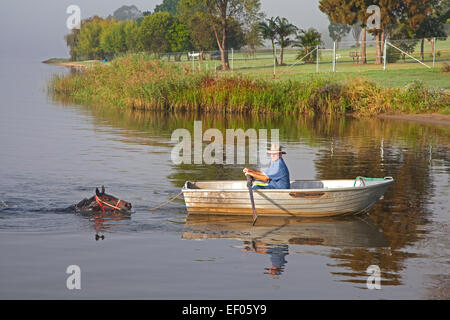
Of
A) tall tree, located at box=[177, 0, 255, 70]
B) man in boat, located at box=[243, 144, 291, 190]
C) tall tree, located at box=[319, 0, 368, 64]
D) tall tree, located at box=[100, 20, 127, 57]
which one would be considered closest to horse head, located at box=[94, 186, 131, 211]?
man in boat, located at box=[243, 144, 291, 190]

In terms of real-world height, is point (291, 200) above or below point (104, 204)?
above

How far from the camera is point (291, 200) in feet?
45.1

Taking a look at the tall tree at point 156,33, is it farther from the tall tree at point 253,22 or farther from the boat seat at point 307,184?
the boat seat at point 307,184

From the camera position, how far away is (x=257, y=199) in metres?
13.8

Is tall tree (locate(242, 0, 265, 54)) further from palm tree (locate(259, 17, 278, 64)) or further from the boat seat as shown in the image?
the boat seat

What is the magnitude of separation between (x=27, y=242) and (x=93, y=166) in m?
8.68

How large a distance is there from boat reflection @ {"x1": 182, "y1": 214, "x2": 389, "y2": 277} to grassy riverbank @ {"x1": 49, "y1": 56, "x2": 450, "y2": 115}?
22.1m

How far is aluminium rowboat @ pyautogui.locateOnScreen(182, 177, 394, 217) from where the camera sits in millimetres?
13664

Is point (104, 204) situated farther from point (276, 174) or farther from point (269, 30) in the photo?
point (269, 30)

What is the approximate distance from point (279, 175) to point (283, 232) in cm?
132

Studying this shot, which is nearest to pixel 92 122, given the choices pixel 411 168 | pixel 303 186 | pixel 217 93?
pixel 217 93

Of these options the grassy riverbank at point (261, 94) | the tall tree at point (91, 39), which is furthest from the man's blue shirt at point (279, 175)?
the tall tree at point (91, 39)

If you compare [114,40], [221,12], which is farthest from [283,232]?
[114,40]

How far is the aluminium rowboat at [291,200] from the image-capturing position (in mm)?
13664
